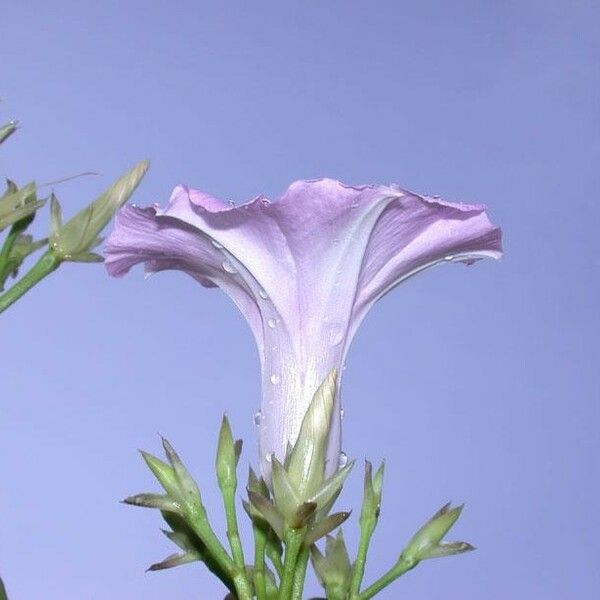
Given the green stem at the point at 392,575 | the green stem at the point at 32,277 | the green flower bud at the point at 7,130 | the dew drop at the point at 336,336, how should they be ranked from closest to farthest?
the green stem at the point at 32,277
the green flower bud at the point at 7,130
the green stem at the point at 392,575
the dew drop at the point at 336,336

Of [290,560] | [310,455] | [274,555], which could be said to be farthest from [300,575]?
[310,455]

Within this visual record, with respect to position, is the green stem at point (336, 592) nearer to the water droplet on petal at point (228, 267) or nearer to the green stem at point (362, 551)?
the green stem at point (362, 551)

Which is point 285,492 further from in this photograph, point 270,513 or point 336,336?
point 336,336

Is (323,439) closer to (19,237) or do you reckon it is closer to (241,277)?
(241,277)

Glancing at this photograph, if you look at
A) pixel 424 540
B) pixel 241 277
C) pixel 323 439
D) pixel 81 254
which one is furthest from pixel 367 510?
pixel 81 254

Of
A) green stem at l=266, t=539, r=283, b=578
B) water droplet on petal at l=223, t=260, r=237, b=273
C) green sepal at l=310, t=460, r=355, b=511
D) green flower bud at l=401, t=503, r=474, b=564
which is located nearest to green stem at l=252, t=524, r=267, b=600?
green stem at l=266, t=539, r=283, b=578

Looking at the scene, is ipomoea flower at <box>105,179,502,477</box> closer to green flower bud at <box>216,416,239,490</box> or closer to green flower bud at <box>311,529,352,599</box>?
green flower bud at <box>216,416,239,490</box>

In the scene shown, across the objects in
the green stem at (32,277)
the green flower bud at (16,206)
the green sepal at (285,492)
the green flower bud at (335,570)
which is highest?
the green flower bud at (16,206)

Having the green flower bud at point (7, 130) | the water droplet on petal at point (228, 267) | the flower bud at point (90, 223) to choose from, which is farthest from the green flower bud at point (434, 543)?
the green flower bud at point (7, 130)
